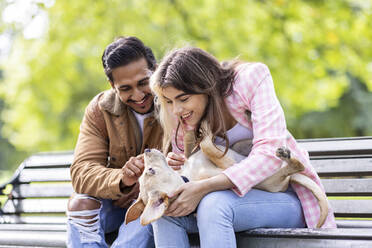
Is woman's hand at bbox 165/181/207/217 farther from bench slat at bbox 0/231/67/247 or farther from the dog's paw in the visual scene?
bench slat at bbox 0/231/67/247

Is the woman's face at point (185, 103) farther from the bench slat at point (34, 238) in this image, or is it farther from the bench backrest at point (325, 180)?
the bench slat at point (34, 238)

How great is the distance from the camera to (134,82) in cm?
281

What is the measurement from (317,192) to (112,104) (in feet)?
4.26

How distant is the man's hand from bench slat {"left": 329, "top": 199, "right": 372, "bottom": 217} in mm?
1245

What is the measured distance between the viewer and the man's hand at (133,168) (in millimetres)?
2520

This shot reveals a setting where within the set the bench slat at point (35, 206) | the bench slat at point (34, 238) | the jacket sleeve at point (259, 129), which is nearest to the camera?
the jacket sleeve at point (259, 129)

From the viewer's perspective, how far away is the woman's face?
2.42 metres

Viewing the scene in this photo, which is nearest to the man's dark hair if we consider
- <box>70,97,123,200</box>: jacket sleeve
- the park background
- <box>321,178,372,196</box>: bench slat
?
<box>70,97,123,200</box>: jacket sleeve

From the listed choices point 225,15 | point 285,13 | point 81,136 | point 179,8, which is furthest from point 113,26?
point 81,136

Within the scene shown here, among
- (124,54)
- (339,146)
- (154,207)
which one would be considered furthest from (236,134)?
(339,146)

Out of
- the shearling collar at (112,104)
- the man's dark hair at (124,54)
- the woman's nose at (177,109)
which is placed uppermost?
the man's dark hair at (124,54)

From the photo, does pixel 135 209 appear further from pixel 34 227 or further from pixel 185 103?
pixel 34 227

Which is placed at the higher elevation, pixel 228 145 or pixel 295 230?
pixel 228 145

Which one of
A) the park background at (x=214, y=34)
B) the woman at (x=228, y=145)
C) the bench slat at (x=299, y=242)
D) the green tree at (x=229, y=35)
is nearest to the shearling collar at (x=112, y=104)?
the woman at (x=228, y=145)
